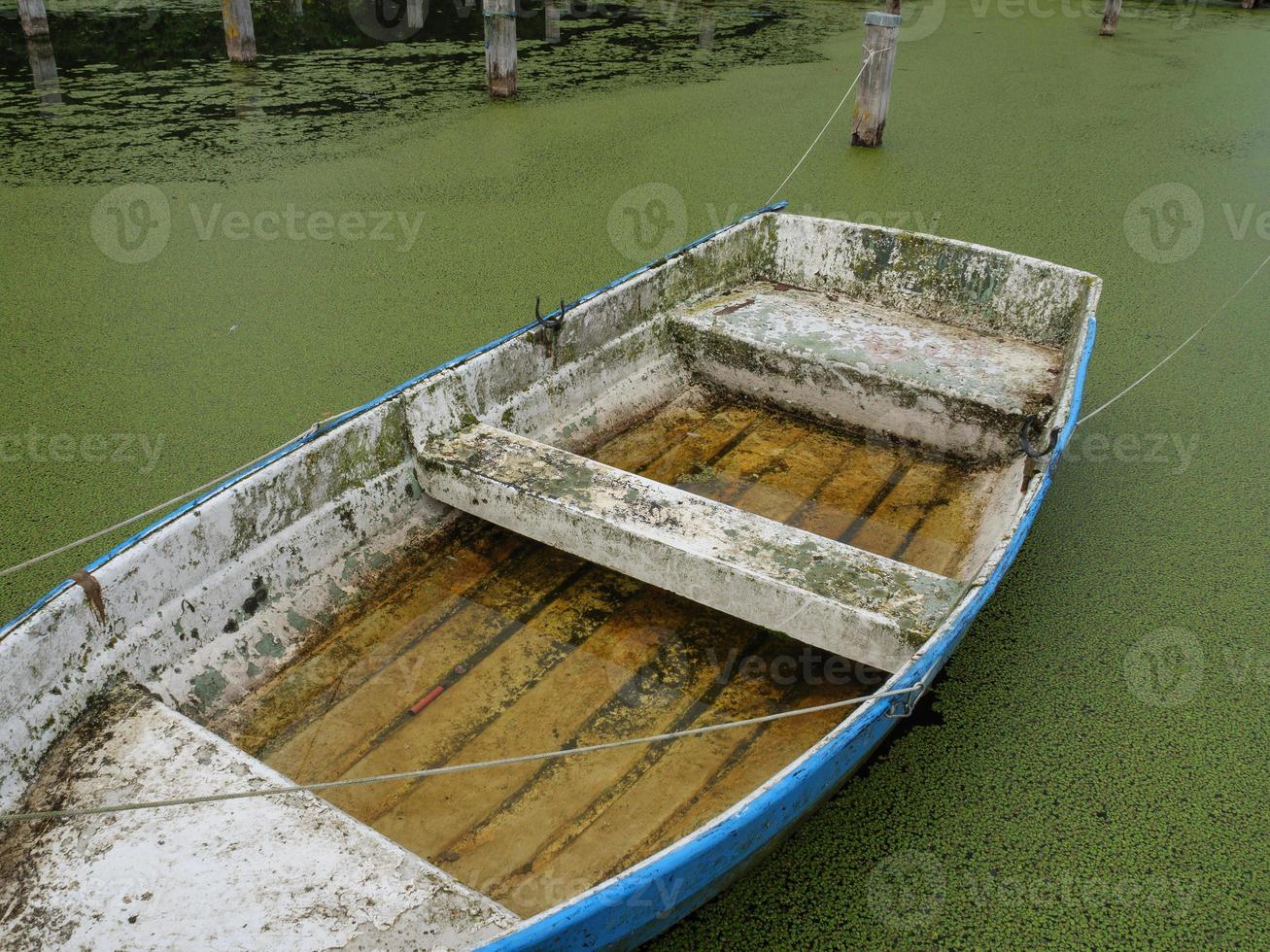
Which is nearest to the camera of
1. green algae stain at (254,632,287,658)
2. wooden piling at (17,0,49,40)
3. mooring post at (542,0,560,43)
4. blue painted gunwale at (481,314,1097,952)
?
blue painted gunwale at (481,314,1097,952)

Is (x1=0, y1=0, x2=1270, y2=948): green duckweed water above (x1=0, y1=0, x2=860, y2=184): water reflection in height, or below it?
below

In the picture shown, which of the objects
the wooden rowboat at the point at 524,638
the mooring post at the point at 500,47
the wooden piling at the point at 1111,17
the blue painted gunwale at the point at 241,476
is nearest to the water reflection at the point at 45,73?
the mooring post at the point at 500,47

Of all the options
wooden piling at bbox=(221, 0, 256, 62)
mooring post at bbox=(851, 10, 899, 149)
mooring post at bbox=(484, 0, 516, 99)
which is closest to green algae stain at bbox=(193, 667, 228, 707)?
mooring post at bbox=(851, 10, 899, 149)

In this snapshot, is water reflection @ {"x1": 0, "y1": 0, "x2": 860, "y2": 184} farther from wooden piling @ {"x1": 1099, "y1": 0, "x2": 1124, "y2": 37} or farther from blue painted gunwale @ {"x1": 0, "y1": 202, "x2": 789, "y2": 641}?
blue painted gunwale @ {"x1": 0, "y1": 202, "x2": 789, "y2": 641}

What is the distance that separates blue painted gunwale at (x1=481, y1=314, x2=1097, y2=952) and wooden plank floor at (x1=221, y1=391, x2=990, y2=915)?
0.59 feet

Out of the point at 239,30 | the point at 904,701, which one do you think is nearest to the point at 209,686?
the point at 904,701

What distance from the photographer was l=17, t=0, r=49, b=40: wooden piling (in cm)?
656

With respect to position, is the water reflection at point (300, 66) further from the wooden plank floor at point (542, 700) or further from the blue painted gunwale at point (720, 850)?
the blue painted gunwale at point (720, 850)

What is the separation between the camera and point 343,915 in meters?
1.43

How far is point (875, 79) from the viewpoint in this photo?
17.4ft

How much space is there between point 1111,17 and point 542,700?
27.3ft

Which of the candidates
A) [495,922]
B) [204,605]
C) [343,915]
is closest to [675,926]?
[495,922]

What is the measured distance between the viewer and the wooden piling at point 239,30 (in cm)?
626

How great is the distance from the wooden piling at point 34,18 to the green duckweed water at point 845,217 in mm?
643
